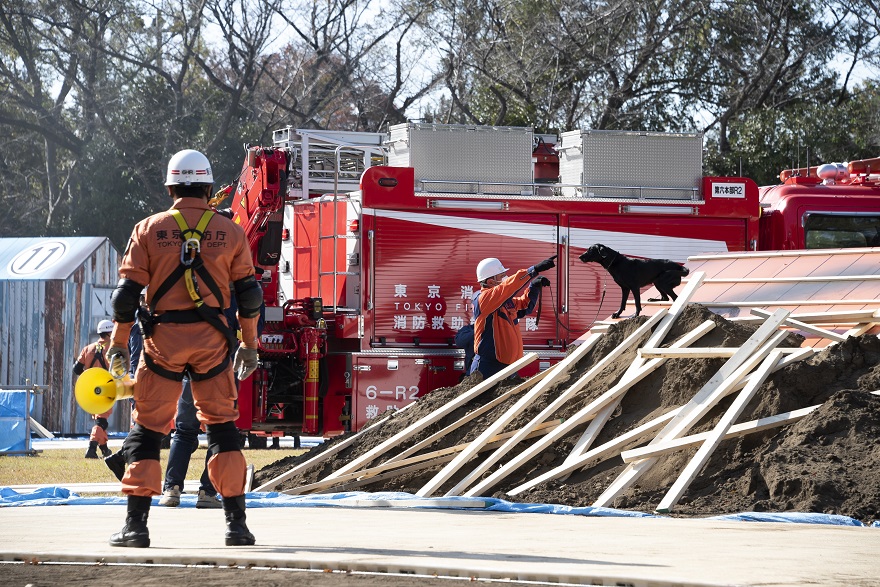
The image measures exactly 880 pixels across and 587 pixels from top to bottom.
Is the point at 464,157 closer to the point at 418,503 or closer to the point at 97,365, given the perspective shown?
the point at 97,365

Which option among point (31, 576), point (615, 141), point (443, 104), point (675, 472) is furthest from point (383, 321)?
point (443, 104)

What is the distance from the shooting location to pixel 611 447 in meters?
8.56

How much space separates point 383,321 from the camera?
13.7 meters

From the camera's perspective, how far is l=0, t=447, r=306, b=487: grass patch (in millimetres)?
12344

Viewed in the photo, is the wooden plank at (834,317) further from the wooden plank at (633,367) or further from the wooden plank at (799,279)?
the wooden plank at (799,279)

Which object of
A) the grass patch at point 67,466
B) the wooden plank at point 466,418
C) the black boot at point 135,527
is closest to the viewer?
the black boot at point 135,527

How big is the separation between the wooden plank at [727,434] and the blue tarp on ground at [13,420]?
33.6 feet

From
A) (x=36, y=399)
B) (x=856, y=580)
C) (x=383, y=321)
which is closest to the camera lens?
(x=856, y=580)

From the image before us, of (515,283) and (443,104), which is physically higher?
(443,104)

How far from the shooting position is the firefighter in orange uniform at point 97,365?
1511cm

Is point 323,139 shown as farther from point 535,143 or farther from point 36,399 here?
point 36,399

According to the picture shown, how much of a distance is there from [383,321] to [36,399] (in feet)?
30.4

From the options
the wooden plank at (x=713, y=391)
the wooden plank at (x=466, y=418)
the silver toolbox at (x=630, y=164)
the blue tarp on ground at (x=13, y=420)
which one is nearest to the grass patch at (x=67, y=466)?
the blue tarp on ground at (x=13, y=420)

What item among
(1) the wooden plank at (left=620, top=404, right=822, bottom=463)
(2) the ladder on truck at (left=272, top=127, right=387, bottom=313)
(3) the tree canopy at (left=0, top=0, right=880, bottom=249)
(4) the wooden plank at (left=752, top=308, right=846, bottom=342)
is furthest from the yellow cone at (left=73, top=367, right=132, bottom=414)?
(3) the tree canopy at (left=0, top=0, right=880, bottom=249)
